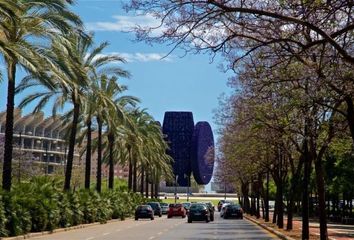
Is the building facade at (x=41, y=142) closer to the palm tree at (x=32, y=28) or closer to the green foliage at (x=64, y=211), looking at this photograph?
the green foliage at (x=64, y=211)

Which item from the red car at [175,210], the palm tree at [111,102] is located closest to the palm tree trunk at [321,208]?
the palm tree at [111,102]

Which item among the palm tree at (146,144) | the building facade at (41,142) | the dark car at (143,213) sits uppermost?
the building facade at (41,142)

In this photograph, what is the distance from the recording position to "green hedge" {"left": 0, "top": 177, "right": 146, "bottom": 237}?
1074 inches

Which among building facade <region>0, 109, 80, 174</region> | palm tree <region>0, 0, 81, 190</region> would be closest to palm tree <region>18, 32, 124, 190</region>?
palm tree <region>0, 0, 81, 190</region>

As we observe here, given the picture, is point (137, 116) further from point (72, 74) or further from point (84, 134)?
point (72, 74)

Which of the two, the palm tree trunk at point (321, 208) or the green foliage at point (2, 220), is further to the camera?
the green foliage at point (2, 220)

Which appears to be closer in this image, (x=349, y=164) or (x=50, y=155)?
(x=349, y=164)

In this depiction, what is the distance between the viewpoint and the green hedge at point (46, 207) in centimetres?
2728

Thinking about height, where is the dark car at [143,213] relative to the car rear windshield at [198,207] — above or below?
below

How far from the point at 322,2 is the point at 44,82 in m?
19.0

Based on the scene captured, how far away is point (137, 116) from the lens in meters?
71.4

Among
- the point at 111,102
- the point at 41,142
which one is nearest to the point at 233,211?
the point at 111,102

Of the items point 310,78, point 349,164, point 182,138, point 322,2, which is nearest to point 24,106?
point 349,164

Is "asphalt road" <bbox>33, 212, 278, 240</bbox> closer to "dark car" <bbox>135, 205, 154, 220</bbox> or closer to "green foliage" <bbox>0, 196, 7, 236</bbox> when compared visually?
"green foliage" <bbox>0, 196, 7, 236</bbox>
